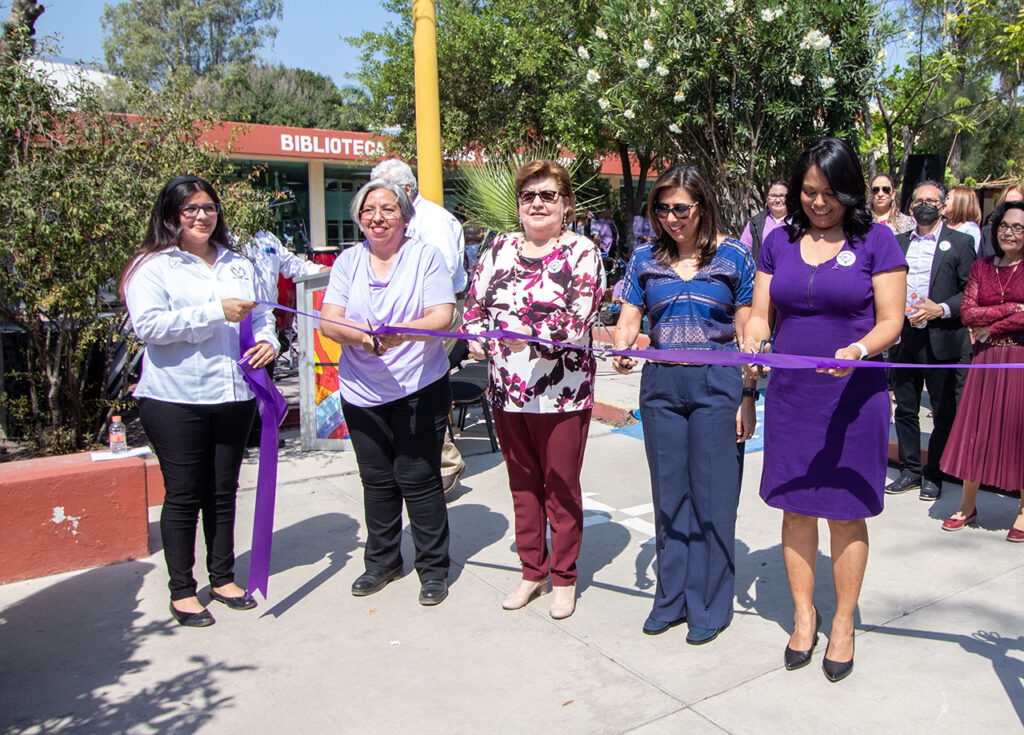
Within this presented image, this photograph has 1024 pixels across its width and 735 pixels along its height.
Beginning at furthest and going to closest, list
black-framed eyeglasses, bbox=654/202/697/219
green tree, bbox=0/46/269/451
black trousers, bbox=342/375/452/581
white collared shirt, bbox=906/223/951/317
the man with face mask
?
white collared shirt, bbox=906/223/951/317 < the man with face mask < green tree, bbox=0/46/269/451 < black trousers, bbox=342/375/452/581 < black-framed eyeglasses, bbox=654/202/697/219

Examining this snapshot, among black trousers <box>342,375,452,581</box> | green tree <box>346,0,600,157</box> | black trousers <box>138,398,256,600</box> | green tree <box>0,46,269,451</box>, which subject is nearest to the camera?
black trousers <box>138,398,256,600</box>

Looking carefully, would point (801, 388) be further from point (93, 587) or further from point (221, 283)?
point (93, 587)

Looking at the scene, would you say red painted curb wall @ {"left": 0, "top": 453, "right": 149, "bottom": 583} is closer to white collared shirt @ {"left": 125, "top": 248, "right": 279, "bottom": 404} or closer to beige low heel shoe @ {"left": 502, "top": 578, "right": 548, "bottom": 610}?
white collared shirt @ {"left": 125, "top": 248, "right": 279, "bottom": 404}

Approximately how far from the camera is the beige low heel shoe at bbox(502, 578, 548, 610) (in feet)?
12.4

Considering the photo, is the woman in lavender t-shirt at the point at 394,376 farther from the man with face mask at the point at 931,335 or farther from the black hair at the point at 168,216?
the man with face mask at the point at 931,335

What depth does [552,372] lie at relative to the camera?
3557 millimetres

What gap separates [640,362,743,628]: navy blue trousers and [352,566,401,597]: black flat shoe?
4.23 feet

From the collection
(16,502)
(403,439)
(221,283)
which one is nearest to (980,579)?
(403,439)

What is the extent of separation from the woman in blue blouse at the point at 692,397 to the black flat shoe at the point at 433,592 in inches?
37.0

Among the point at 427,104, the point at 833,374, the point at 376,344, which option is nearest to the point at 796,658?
the point at 833,374

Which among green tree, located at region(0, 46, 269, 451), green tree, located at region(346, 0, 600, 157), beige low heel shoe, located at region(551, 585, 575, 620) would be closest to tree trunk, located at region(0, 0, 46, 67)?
green tree, located at region(0, 46, 269, 451)

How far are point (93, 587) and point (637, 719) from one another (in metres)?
2.62

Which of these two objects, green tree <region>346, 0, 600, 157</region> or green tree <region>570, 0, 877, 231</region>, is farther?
green tree <region>346, 0, 600, 157</region>

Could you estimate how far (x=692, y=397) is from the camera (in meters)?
3.30
